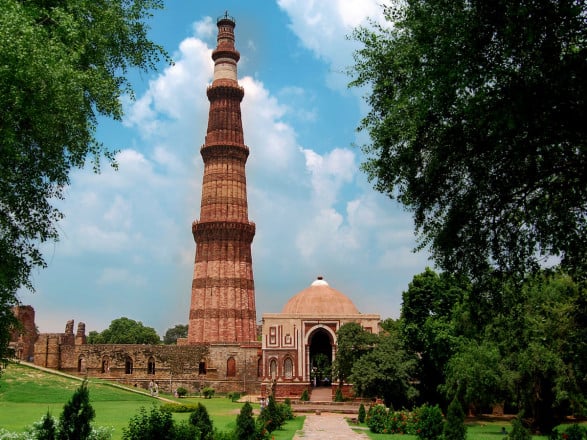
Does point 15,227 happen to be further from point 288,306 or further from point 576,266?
point 288,306

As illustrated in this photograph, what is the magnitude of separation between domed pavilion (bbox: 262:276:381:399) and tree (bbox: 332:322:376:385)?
4494 mm

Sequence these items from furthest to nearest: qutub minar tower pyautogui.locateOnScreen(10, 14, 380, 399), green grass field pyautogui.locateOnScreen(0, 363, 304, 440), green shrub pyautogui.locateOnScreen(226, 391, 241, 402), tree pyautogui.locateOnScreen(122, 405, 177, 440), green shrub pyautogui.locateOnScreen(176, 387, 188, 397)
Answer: green shrub pyautogui.locateOnScreen(176, 387, 188, 397), qutub minar tower pyautogui.locateOnScreen(10, 14, 380, 399), green shrub pyautogui.locateOnScreen(226, 391, 241, 402), green grass field pyautogui.locateOnScreen(0, 363, 304, 440), tree pyautogui.locateOnScreen(122, 405, 177, 440)

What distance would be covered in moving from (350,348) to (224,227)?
1542 cm

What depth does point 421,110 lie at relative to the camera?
8219 mm

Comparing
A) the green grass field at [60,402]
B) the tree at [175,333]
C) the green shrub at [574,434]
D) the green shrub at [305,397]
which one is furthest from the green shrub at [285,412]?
the tree at [175,333]

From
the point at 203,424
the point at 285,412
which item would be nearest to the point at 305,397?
the point at 285,412

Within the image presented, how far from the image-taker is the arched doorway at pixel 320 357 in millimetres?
39188

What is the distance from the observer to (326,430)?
20406mm

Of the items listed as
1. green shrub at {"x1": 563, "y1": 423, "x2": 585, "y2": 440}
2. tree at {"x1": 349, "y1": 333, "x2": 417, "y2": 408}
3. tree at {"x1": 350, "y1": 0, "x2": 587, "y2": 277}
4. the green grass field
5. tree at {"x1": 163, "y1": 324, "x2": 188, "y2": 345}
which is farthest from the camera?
tree at {"x1": 163, "y1": 324, "x2": 188, "y2": 345}

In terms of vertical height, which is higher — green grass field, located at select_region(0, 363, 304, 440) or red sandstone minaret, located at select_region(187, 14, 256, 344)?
red sandstone minaret, located at select_region(187, 14, 256, 344)

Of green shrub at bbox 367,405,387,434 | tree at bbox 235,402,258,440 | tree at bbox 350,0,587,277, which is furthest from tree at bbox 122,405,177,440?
green shrub at bbox 367,405,387,434

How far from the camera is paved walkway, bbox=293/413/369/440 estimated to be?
1820 cm

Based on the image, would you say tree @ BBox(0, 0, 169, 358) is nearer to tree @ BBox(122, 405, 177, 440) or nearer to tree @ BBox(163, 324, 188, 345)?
tree @ BBox(122, 405, 177, 440)

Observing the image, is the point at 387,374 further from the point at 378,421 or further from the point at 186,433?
the point at 186,433
